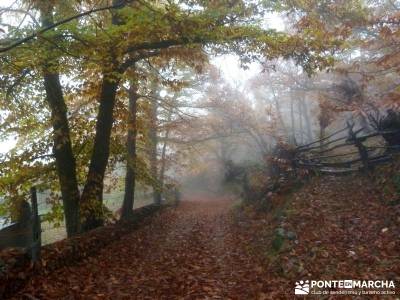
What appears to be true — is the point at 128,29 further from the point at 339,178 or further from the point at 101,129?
the point at 339,178

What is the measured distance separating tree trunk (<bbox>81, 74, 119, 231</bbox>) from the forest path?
1.13 metres

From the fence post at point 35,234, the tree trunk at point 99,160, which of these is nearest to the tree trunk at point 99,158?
the tree trunk at point 99,160

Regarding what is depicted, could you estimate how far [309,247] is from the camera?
26.5ft

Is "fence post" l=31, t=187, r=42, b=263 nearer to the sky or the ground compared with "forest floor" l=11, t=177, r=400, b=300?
nearer to the sky

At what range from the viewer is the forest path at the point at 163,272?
6883 mm

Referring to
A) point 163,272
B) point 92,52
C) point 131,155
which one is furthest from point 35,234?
point 131,155

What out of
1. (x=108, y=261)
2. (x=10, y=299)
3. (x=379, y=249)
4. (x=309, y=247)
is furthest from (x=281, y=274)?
(x=10, y=299)

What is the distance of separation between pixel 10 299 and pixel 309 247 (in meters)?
5.95
